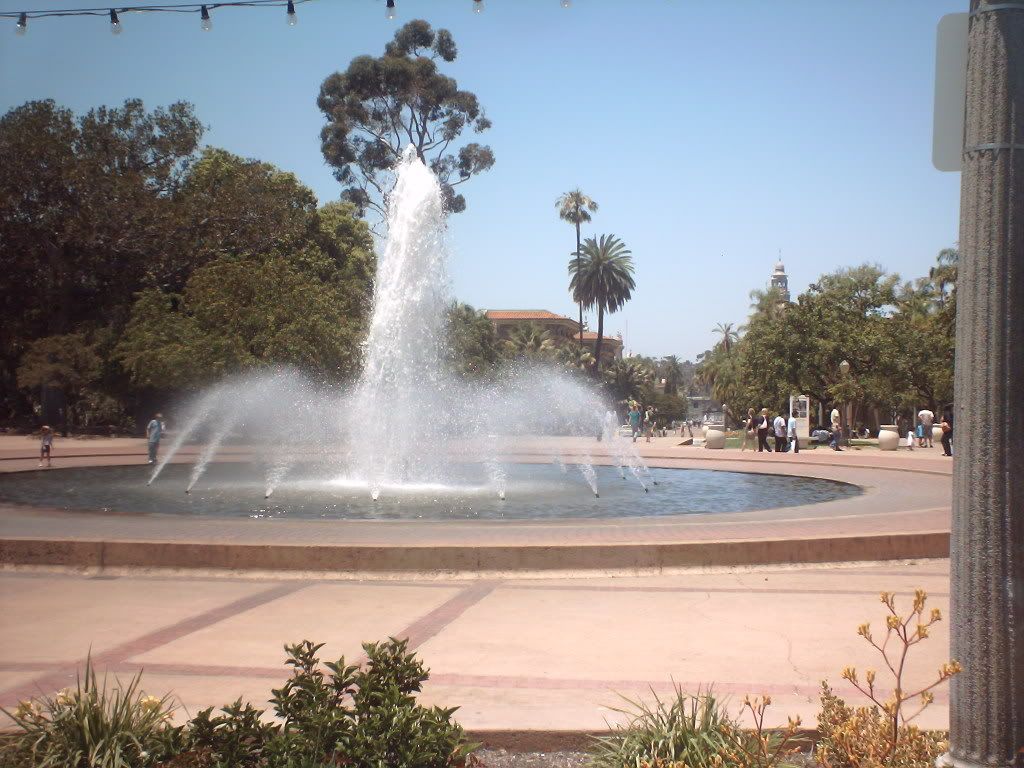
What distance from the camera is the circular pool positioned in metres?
14.5

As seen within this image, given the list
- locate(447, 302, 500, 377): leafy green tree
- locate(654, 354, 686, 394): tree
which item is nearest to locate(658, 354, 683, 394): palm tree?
locate(654, 354, 686, 394): tree

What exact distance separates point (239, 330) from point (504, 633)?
3267 centimetres

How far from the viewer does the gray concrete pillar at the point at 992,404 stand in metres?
3.16

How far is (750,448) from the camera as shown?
123 ft

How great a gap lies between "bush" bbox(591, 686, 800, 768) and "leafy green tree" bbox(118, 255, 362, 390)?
1338 inches

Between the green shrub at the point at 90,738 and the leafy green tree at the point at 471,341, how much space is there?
49.9 m

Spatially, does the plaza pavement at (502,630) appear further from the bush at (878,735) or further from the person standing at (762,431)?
the person standing at (762,431)

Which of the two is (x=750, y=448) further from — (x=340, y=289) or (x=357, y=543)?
(x=357, y=543)

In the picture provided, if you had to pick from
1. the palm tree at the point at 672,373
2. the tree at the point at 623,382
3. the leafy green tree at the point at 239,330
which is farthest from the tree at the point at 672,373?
the leafy green tree at the point at 239,330

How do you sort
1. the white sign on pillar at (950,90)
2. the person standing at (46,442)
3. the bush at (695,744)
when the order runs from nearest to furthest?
the white sign on pillar at (950,90) < the bush at (695,744) < the person standing at (46,442)

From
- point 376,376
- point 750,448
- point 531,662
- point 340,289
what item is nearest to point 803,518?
point 531,662

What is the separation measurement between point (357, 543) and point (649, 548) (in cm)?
283

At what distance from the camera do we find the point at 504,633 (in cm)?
693

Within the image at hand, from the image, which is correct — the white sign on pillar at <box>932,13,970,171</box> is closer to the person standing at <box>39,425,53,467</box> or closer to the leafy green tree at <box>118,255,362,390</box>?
the person standing at <box>39,425,53,467</box>
